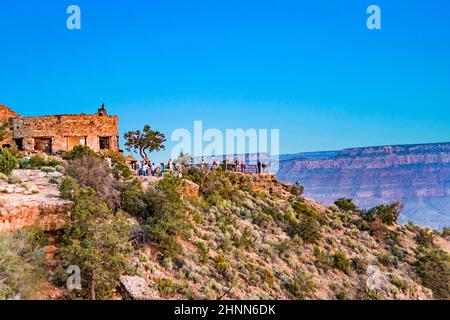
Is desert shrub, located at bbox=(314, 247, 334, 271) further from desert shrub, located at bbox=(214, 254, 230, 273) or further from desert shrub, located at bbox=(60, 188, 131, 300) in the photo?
desert shrub, located at bbox=(60, 188, 131, 300)

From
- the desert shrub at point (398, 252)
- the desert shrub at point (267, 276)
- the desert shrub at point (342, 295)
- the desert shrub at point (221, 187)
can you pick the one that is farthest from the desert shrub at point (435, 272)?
the desert shrub at point (221, 187)

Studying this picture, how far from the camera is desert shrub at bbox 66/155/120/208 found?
17750 millimetres

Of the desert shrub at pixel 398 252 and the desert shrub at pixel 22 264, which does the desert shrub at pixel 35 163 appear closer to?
the desert shrub at pixel 22 264

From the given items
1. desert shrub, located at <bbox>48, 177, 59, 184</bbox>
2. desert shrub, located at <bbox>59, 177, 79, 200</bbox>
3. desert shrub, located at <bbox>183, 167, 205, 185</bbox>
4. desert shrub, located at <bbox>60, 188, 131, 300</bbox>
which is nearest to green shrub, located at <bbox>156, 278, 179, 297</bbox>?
desert shrub, located at <bbox>60, 188, 131, 300</bbox>

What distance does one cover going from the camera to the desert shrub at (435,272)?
23.4 metres

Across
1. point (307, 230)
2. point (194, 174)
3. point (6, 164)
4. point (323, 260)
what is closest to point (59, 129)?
point (194, 174)

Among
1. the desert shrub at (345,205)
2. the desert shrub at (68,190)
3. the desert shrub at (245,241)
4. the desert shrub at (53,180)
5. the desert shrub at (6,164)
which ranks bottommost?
the desert shrub at (245,241)

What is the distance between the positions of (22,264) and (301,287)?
10.6 metres

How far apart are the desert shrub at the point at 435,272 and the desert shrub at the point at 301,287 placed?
8.45 m

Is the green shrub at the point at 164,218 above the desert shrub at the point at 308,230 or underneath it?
above

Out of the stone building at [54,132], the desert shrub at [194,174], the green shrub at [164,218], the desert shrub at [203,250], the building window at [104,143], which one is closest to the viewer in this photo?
the green shrub at [164,218]

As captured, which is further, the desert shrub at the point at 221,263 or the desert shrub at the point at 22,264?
the desert shrub at the point at 221,263

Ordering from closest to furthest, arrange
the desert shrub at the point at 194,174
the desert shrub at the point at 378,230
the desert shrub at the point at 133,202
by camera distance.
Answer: the desert shrub at the point at 133,202
the desert shrub at the point at 194,174
the desert shrub at the point at 378,230

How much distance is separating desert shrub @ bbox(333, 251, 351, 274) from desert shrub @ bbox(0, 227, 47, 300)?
14393mm
